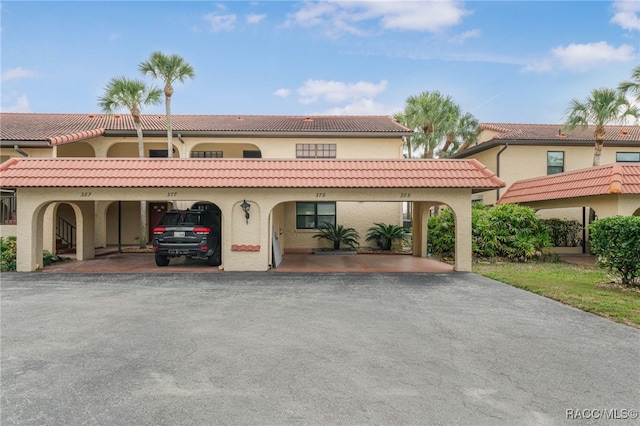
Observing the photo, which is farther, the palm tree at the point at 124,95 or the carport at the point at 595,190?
the palm tree at the point at 124,95

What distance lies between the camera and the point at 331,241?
749 inches

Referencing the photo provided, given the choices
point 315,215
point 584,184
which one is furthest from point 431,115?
point 584,184

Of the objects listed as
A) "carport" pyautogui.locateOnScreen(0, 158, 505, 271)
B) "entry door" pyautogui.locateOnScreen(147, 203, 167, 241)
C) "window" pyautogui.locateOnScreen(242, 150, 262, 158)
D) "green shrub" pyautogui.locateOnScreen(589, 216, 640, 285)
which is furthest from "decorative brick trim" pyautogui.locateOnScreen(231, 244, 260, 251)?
"entry door" pyautogui.locateOnScreen(147, 203, 167, 241)

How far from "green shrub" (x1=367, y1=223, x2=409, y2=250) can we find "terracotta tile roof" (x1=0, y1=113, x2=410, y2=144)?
4.90 meters

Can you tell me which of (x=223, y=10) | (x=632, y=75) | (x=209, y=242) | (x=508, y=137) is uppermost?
(x=223, y=10)

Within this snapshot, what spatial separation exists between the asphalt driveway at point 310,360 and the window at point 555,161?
54.1 feet

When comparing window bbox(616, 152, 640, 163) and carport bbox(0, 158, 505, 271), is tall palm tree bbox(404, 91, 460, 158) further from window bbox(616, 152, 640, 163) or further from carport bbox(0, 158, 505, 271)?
carport bbox(0, 158, 505, 271)

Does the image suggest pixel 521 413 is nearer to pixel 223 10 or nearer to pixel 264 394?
pixel 264 394

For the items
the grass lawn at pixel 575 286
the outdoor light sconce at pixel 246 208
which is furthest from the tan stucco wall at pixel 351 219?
the outdoor light sconce at pixel 246 208

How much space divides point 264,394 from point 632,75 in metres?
22.6

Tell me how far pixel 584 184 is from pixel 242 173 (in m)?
13.6

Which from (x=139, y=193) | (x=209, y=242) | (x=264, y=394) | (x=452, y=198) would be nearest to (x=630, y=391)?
(x=264, y=394)

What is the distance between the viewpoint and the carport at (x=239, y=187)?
39.0 feet

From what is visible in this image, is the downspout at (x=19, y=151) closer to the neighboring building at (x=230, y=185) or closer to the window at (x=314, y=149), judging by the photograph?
the neighboring building at (x=230, y=185)
